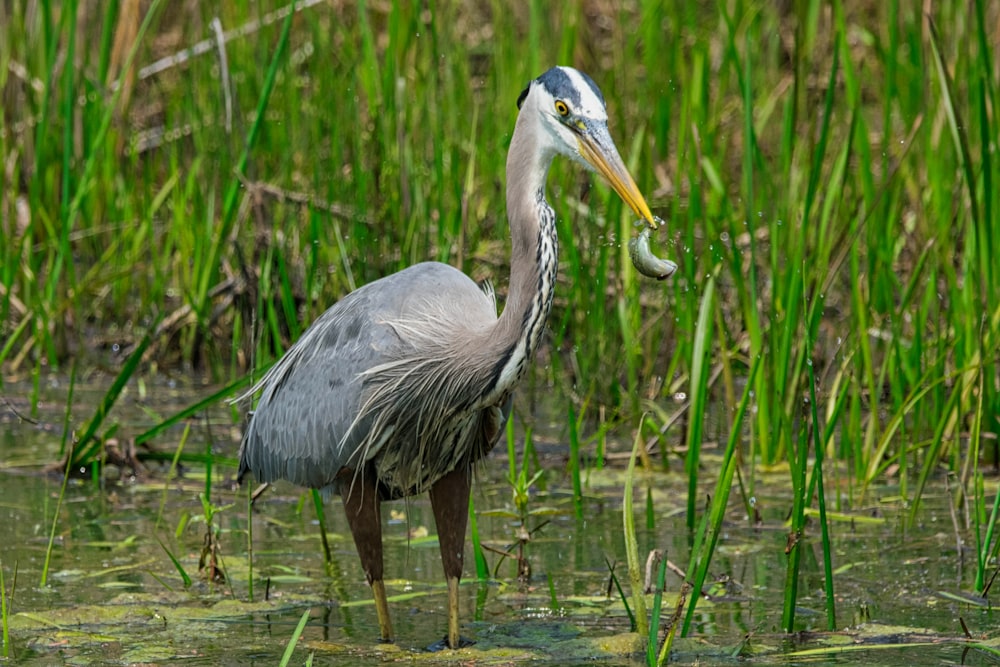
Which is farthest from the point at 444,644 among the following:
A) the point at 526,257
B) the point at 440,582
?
the point at 526,257

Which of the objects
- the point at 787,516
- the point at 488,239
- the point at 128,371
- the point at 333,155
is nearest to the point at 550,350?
the point at 488,239

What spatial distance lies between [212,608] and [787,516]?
1946 millimetres

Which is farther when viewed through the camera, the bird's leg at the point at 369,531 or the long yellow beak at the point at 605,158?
the bird's leg at the point at 369,531

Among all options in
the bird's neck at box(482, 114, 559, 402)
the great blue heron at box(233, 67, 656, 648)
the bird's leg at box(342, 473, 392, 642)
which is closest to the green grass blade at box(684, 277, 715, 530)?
the great blue heron at box(233, 67, 656, 648)

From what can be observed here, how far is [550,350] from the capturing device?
21.2 feet

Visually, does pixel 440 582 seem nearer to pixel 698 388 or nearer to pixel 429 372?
pixel 429 372

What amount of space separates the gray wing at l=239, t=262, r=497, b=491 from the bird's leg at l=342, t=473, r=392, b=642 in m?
0.07

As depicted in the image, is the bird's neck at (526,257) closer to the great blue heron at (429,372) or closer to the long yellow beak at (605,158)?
the great blue heron at (429,372)

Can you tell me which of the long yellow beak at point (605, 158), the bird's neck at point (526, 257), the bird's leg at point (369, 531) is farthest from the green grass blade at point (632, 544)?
the bird's leg at point (369, 531)

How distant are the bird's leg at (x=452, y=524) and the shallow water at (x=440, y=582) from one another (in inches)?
4.7

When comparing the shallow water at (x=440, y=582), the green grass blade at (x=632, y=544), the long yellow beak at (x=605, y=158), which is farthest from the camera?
the shallow water at (x=440, y=582)

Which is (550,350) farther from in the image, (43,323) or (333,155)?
(43,323)

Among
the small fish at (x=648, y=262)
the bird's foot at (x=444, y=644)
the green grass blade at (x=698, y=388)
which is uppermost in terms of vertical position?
the small fish at (x=648, y=262)

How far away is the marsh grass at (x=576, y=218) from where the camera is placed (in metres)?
4.79
